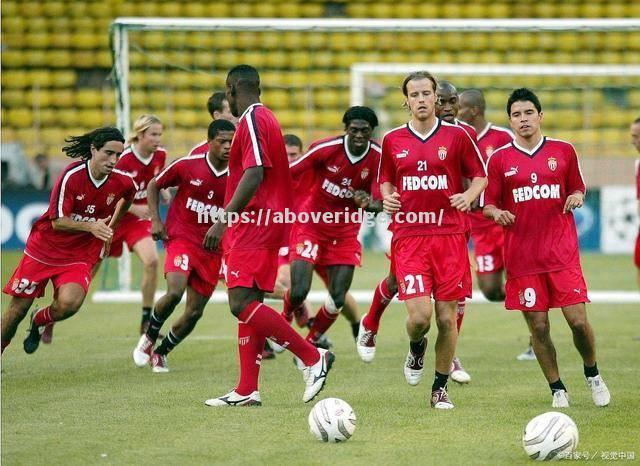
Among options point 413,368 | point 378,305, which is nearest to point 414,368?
point 413,368

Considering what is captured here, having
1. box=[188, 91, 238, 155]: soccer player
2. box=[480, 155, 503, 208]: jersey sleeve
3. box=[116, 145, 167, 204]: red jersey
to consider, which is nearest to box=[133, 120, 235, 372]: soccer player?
box=[188, 91, 238, 155]: soccer player

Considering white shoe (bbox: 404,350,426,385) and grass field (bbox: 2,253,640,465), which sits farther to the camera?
white shoe (bbox: 404,350,426,385)

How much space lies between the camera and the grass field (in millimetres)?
6254

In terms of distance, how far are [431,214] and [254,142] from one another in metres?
1.36

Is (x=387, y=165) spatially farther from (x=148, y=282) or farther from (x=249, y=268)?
(x=148, y=282)

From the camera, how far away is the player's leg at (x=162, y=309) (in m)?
9.52

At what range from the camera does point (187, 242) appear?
9.66 m

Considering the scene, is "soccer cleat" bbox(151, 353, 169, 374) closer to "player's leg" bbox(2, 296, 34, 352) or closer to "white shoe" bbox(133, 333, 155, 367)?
"white shoe" bbox(133, 333, 155, 367)

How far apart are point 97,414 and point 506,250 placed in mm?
3045

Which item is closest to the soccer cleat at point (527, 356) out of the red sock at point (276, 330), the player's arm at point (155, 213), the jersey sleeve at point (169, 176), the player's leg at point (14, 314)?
the red sock at point (276, 330)

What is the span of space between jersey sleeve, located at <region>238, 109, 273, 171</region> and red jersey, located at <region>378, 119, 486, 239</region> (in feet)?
3.22

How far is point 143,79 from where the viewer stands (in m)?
21.9

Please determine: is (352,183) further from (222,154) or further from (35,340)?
(35,340)

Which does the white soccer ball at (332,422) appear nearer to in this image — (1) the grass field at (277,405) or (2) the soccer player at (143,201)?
(1) the grass field at (277,405)
